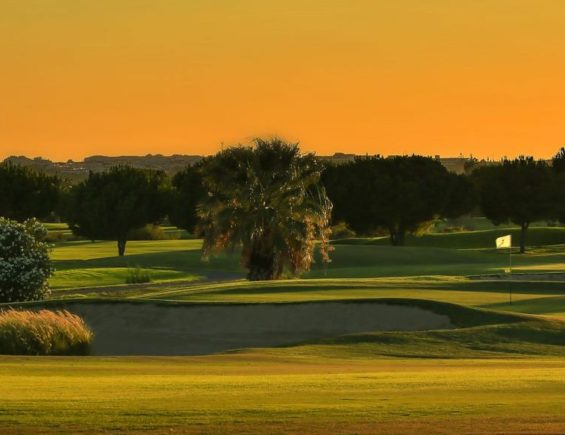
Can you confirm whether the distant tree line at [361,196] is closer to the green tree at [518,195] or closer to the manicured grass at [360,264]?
the green tree at [518,195]

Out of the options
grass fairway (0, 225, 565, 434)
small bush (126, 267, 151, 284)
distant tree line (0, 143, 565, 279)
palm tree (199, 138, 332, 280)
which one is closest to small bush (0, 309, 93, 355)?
grass fairway (0, 225, 565, 434)

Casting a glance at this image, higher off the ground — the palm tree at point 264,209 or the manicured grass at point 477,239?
the palm tree at point 264,209

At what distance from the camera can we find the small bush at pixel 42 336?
2897 cm

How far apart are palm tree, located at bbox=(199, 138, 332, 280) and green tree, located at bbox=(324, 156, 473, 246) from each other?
3567 cm

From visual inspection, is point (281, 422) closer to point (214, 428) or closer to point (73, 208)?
point (214, 428)

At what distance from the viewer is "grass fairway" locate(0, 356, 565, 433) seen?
47.8 feet

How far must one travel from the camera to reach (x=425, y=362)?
2519 cm

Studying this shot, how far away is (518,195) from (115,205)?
27.7m

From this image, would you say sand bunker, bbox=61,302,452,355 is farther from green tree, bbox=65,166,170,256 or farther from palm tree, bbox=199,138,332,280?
green tree, bbox=65,166,170,256

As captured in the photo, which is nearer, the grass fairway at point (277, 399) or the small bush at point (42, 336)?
the grass fairway at point (277, 399)

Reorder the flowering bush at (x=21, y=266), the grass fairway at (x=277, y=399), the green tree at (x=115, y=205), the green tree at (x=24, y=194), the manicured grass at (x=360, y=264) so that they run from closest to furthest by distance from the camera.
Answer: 1. the grass fairway at (x=277, y=399)
2. the flowering bush at (x=21, y=266)
3. the manicured grass at (x=360, y=264)
4. the green tree at (x=115, y=205)
5. the green tree at (x=24, y=194)

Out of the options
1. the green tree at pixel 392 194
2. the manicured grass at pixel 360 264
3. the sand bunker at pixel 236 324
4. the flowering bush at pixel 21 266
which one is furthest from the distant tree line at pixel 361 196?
the sand bunker at pixel 236 324

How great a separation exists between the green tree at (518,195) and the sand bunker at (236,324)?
5902cm

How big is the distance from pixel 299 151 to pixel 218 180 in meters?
3.62
